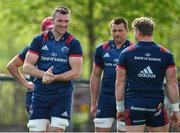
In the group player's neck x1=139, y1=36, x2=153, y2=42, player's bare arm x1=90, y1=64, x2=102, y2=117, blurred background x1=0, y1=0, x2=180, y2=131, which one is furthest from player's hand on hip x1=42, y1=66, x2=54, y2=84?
blurred background x1=0, y1=0, x2=180, y2=131

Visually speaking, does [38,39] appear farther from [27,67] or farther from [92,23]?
[92,23]

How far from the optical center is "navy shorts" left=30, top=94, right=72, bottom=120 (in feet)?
38.2

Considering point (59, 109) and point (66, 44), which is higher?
point (66, 44)

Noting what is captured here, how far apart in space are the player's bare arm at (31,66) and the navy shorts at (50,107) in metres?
0.43

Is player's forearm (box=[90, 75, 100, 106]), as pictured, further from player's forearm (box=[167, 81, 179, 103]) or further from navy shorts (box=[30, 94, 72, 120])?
player's forearm (box=[167, 81, 179, 103])

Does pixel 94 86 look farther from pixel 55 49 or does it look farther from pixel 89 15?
pixel 89 15

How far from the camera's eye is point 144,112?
10484 mm

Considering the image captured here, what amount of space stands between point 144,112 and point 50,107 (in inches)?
74.5

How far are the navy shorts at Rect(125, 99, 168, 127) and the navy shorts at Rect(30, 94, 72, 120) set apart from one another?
146 cm

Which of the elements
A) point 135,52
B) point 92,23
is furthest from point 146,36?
point 92,23

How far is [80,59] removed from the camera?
460 inches

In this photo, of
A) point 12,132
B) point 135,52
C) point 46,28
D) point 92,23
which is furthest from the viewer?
point 92,23

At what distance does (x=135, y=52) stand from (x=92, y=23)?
1464cm

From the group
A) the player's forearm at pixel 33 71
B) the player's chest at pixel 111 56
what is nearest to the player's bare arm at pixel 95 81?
the player's chest at pixel 111 56
